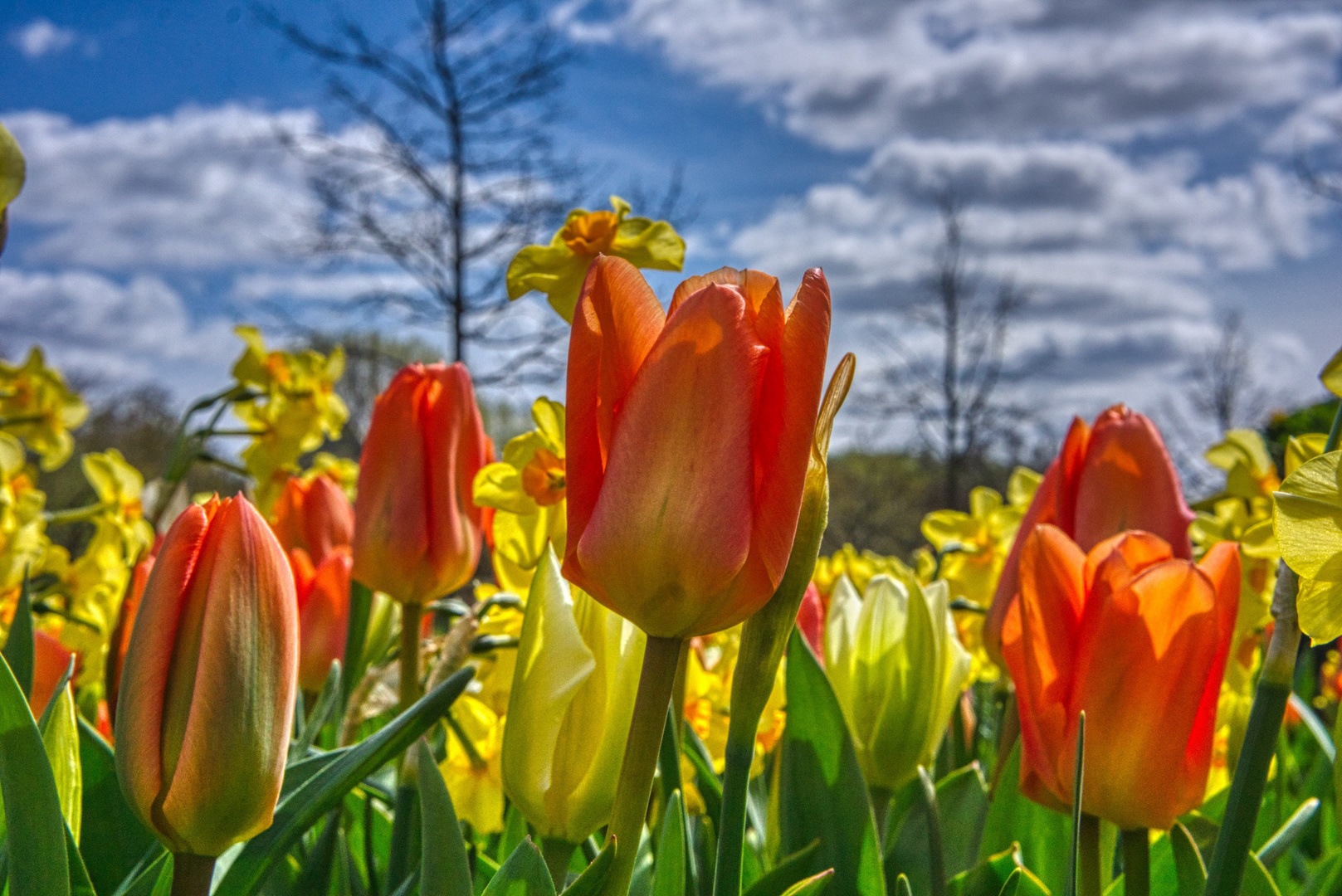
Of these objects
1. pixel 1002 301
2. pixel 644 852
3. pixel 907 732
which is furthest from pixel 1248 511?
pixel 1002 301

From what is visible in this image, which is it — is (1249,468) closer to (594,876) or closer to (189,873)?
(594,876)

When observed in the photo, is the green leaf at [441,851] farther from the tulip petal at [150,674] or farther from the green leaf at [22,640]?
the green leaf at [22,640]

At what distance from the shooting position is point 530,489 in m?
0.92

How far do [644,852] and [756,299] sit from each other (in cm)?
58

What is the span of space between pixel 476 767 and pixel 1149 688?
68 centimetres

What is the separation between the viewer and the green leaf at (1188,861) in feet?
2.41

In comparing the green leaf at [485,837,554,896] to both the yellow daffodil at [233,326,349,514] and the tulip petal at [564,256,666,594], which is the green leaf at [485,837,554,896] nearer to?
the tulip petal at [564,256,666,594]

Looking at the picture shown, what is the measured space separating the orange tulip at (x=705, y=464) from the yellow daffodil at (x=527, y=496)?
1.24ft

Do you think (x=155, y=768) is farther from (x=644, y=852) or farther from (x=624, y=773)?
(x=644, y=852)

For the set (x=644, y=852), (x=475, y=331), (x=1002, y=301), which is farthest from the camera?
(x=1002, y=301)

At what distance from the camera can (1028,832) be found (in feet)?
3.21

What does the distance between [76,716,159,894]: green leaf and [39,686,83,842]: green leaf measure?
17 centimetres

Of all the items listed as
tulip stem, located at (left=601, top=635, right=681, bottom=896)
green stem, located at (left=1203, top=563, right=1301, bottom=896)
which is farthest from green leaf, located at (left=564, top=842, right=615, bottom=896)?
green stem, located at (left=1203, top=563, right=1301, bottom=896)

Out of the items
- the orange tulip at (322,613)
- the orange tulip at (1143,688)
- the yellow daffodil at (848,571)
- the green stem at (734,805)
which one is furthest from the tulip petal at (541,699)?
the yellow daffodil at (848,571)
